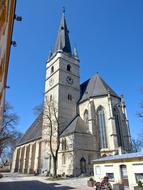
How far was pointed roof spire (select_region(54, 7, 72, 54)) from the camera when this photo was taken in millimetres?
42906

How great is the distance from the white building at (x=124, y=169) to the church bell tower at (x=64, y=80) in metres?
15.6


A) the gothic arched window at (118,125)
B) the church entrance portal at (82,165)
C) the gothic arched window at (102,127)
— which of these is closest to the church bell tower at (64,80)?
the gothic arched window at (102,127)

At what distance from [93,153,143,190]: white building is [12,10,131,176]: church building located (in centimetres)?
678

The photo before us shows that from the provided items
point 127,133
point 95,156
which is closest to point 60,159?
point 95,156

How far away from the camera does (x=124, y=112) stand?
33.9 metres

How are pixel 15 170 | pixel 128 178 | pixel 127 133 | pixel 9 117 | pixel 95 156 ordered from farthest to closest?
1. pixel 15 170
2. pixel 127 133
3. pixel 95 156
4. pixel 9 117
5. pixel 128 178

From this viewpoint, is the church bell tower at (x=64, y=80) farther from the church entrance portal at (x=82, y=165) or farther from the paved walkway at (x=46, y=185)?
the paved walkway at (x=46, y=185)

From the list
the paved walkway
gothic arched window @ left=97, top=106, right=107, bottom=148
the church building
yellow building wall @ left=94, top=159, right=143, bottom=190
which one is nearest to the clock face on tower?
the church building

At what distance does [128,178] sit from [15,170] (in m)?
38.3

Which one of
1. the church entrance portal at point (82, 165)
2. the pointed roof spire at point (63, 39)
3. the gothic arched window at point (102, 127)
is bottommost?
the church entrance portal at point (82, 165)

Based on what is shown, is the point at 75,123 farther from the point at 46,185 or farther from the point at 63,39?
the point at 63,39

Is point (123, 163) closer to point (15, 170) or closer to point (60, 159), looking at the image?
point (60, 159)

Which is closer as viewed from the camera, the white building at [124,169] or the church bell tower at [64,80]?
the white building at [124,169]

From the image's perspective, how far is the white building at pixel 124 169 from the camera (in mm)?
13984
